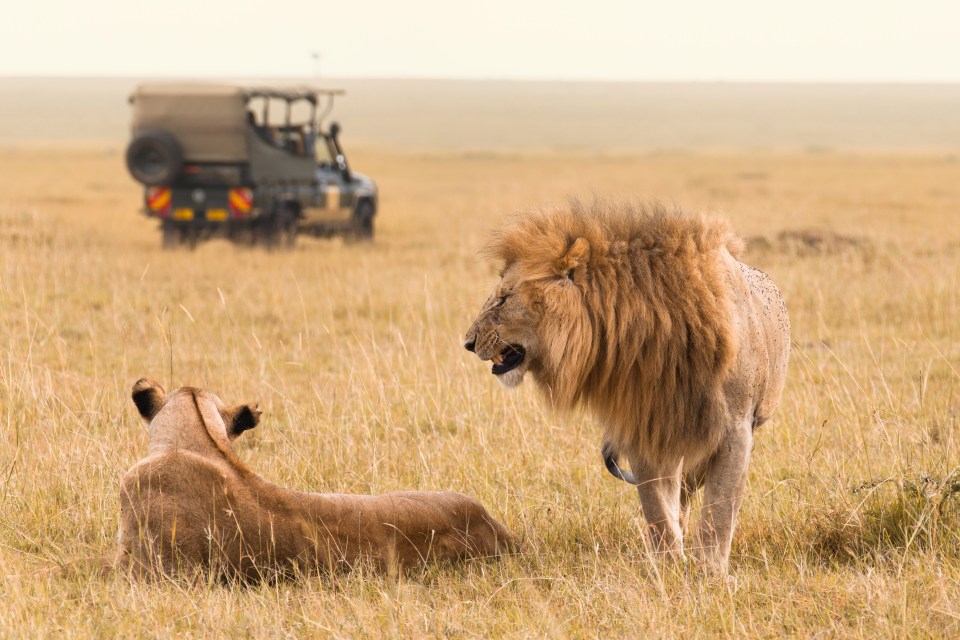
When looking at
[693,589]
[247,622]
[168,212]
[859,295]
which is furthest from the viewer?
[168,212]

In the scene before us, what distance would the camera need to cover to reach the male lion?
408 centimetres

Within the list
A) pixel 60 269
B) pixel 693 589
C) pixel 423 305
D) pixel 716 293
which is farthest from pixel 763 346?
pixel 60 269

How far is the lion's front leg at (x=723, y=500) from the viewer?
415 cm

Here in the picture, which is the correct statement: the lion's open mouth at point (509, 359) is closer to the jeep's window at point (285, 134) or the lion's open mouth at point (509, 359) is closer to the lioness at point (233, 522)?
the lioness at point (233, 522)

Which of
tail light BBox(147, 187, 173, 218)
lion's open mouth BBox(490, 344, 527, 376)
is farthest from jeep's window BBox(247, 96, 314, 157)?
lion's open mouth BBox(490, 344, 527, 376)

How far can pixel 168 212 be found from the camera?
674 inches

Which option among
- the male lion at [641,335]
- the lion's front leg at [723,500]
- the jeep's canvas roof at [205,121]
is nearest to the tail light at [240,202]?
the jeep's canvas roof at [205,121]

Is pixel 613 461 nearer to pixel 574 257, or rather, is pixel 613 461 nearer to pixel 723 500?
pixel 723 500

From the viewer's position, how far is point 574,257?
4086 mm

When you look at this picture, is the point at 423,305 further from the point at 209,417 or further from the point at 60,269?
the point at 209,417

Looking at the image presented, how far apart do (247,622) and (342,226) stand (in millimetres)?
15769

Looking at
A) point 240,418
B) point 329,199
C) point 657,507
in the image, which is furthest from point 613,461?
point 329,199

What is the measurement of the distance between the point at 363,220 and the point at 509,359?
15538 mm

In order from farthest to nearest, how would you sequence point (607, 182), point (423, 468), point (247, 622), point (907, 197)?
1. point (607, 182)
2. point (907, 197)
3. point (423, 468)
4. point (247, 622)
